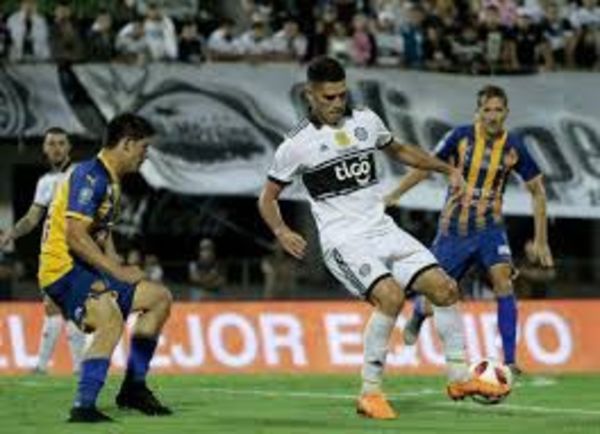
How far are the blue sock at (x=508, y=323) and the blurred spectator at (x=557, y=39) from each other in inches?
377

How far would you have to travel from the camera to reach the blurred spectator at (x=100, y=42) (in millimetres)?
26609

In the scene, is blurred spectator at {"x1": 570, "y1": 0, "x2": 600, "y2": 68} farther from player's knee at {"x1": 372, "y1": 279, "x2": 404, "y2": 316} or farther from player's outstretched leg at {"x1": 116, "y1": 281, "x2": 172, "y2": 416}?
player's outstretched leg at {"x1": 116, "y1": 281, "x2": 172, "y2": 416}

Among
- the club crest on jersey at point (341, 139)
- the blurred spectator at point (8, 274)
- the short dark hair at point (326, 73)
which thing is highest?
the short dark hair at point (326, 73)

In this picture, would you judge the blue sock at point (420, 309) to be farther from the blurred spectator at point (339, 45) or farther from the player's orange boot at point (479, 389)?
the blurred spectator at point (339, 45)

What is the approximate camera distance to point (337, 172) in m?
13.9

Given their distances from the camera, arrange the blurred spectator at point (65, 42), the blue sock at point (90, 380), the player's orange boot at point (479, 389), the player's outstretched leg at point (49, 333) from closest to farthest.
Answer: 1. the blue sock at point (90, 380)
2. the player's orange boot at point (479, 389)
3. the player's outstretched leg at point (49, 333)
4. the blurred spectator at point (65, 42)

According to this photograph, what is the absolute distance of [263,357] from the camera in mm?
22125

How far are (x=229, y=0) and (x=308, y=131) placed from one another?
1679 centimetres

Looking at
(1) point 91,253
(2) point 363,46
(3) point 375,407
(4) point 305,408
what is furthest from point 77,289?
(2) point 363,46

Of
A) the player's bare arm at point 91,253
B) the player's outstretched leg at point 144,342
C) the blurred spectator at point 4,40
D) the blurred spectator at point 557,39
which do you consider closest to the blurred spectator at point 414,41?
the blurred spectator at point 557,39

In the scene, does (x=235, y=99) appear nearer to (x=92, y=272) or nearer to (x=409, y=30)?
(x=409, y=30)

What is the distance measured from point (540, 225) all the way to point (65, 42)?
1065 cm

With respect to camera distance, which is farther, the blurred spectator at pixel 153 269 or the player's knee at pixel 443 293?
the blurred spectator at pixel 153 269

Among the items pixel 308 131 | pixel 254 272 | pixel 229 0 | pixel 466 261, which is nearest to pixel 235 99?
pixel 254 272
